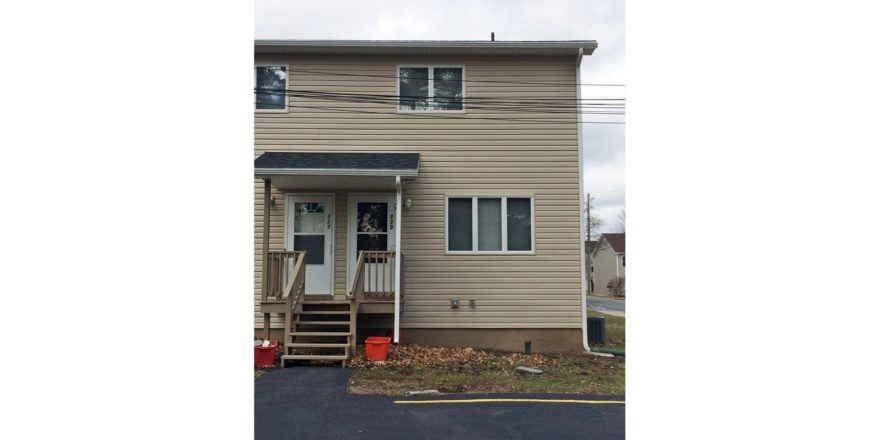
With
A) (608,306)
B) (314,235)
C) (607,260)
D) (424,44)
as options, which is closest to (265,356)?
(314,235)

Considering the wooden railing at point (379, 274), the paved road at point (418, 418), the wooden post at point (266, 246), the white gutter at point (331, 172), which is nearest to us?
the paved road at point (418, 418)

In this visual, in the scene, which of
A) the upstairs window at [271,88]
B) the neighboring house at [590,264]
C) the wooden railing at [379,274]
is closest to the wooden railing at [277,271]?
the wooden railing at [379,274]

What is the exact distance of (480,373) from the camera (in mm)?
6809

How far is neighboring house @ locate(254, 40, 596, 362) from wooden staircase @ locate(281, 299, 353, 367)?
41 centimetres

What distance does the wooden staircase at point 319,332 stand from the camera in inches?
283

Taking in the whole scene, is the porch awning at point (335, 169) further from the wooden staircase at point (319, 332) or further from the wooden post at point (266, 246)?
the wooden staircase at point (319, 332)

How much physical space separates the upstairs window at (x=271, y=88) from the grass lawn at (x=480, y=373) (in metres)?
4.61

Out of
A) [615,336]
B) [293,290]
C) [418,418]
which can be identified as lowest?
[615,336]

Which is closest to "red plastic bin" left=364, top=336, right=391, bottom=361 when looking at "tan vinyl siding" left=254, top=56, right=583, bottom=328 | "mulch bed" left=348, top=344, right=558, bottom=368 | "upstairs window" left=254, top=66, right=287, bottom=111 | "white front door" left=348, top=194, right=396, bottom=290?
"mulch bed" left=348, top=344, right=558, bottom=368

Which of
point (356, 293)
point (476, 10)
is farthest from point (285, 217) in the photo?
point (476, 10)

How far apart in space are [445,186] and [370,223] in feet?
4.76

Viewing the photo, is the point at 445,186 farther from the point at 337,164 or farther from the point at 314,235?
the point at 314,235

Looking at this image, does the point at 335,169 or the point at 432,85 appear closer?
the point at 335,169
